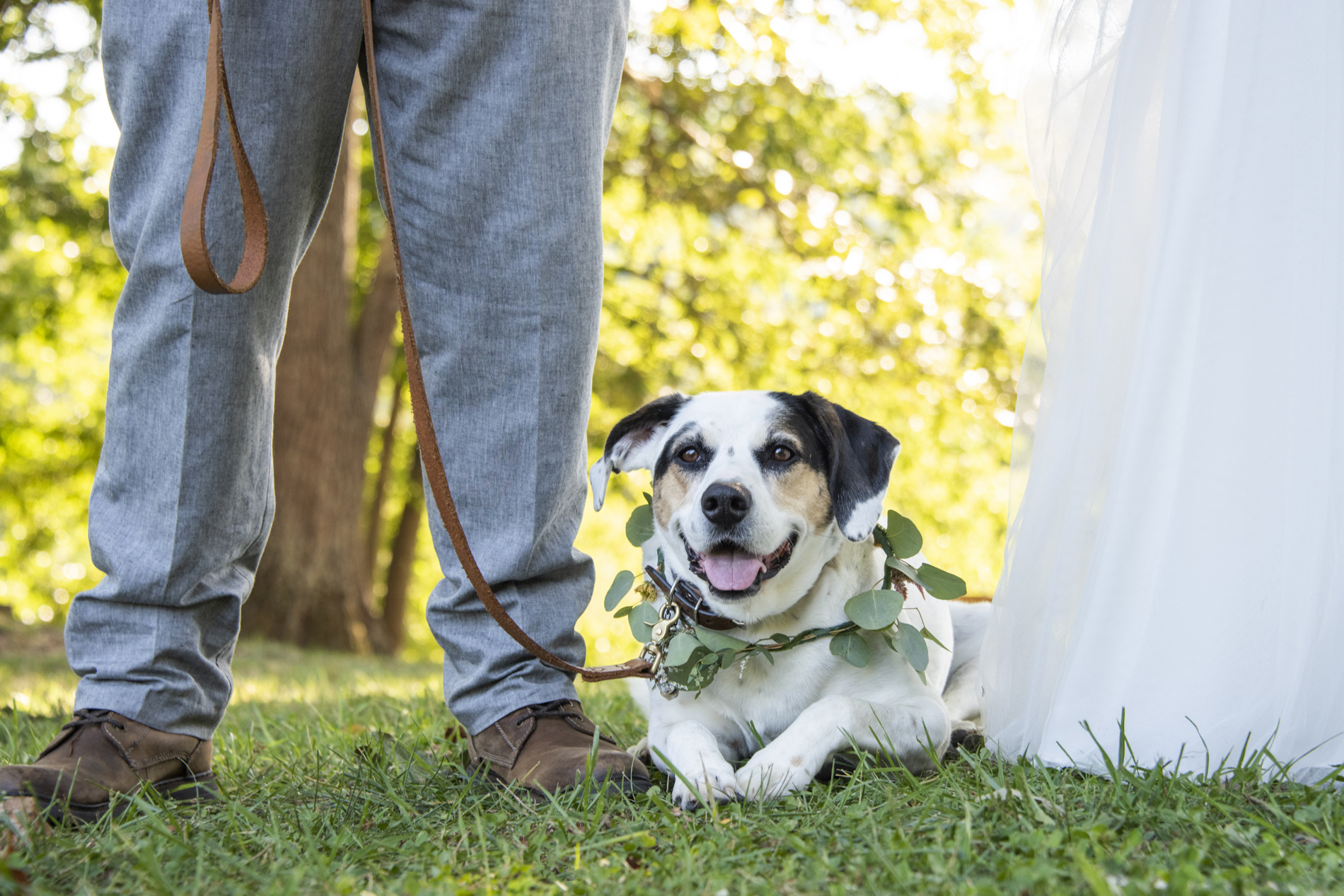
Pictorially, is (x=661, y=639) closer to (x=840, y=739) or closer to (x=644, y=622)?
(x=644, y=622)

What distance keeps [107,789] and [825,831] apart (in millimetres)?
1278

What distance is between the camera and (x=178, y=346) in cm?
192

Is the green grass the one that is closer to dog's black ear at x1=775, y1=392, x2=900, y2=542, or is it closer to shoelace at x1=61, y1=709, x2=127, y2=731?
shoelace at x1=61, y1=709, x2=127, y2=731

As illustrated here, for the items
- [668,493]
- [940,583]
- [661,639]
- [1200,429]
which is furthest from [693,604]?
[1200,429]

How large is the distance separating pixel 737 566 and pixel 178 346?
4.01 feet

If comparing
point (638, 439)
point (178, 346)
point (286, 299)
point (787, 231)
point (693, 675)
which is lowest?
point (693, 675)

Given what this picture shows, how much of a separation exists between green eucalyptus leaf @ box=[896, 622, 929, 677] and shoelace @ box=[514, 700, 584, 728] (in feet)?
2.29

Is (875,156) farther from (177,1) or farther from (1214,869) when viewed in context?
(1214,869)

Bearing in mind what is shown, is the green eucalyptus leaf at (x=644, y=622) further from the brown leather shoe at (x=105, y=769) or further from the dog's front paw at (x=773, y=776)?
the brown leather shoe at (x=105, y=769)

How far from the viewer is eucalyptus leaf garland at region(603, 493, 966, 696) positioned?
1.98 m

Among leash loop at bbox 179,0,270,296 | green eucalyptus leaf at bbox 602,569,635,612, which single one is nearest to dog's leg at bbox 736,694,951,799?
green eucalyptus leaf at bbox 602,569,635,612

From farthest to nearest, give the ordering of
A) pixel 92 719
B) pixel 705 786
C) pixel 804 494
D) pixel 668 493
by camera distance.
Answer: pixel 668 493
pixel 804 494
pixel 92 719
pixel 705 786

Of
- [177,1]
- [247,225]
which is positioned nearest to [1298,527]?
[247,225]

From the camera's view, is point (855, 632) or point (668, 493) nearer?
point (855, 632)
